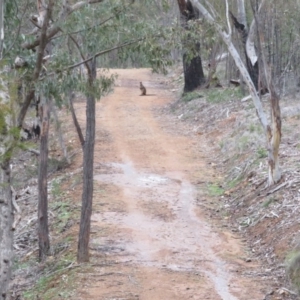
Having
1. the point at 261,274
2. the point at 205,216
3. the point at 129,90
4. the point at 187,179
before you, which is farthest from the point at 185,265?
the point at 129,90

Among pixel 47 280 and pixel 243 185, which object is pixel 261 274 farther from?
pixel 243 185

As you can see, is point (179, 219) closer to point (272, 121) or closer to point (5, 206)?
point (272, 121)

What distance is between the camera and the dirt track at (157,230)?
9305mm

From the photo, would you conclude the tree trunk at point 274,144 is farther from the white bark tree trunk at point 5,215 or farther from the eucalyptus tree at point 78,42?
the white bark tree trunk at point 5,215

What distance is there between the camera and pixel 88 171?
32.9 ft

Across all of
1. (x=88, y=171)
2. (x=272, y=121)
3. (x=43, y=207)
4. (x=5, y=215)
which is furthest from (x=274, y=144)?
(x=5, y=215)

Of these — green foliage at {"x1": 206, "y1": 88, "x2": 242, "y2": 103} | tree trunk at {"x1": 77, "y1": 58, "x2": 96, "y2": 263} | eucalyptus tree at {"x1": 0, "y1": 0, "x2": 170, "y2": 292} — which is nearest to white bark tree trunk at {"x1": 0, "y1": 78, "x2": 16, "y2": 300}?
eucalyptus tree at {"x1": 0, "y1": 0, "x2": 170, "y2": 292}

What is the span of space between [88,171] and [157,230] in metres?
2.58

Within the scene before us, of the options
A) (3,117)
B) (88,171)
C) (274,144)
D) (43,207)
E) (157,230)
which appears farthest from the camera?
(274,144)

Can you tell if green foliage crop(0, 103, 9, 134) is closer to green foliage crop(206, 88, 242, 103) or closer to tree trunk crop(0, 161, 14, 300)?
tree trunk crop(0, 161, 14, 300)

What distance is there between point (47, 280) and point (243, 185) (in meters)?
5.37

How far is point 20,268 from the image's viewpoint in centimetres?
1176

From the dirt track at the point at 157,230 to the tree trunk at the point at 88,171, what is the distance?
13.4 inches

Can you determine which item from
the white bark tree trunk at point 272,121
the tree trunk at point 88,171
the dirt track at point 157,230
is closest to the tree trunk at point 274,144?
the white bark tree trunk at point 272,121
